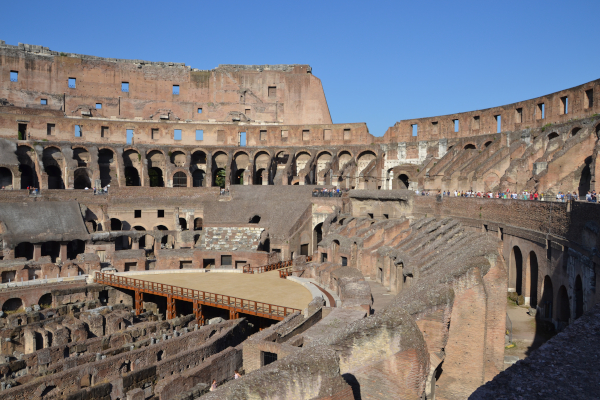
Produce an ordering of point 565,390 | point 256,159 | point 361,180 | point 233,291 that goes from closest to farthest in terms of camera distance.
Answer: point 565,390 → point 233,291 → point 361,180 → point 256,159

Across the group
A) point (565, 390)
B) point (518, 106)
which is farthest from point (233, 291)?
point (518, 106)

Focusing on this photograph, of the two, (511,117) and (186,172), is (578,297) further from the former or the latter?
(186,172)

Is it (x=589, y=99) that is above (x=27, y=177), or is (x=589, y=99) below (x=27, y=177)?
above

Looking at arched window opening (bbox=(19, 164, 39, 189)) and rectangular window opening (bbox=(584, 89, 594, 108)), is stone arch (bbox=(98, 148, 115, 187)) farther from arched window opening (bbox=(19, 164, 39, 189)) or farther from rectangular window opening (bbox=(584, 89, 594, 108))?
rectangular window opening (bbox=(584, 89, 594, 108))

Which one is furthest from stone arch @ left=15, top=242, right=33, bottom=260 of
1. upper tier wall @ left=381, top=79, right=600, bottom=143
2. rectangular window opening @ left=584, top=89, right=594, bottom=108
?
rectangular window opening @ left=584, top=89, right=594, bottom=108

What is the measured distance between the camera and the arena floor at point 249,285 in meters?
21.7

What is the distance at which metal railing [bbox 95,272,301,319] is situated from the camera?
19.5 metres

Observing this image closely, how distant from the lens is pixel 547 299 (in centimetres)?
1669

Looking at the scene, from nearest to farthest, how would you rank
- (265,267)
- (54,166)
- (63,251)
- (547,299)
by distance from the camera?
(547,299)
(265,267)
(63,251)
(54,166)

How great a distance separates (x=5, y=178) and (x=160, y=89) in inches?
637

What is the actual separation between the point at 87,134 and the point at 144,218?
986 centimetres

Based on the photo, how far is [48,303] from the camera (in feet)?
81.3

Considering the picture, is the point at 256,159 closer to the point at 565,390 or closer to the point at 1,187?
the point at 1,187

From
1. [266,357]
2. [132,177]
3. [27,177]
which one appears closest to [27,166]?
[27,177]
